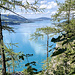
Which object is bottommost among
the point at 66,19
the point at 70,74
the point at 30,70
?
the point at 30,70

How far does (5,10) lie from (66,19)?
370cm

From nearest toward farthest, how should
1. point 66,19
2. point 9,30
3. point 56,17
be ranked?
point 9,30
point 66,19
point 56,17

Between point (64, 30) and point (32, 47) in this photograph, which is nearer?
point (64, 30)

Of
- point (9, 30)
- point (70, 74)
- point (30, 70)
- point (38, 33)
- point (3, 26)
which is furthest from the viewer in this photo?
point (38, 33)

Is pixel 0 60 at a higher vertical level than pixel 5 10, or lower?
lower

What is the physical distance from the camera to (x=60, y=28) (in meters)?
5.80

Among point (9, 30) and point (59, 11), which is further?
point (59, 11)

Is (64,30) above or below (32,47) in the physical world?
above

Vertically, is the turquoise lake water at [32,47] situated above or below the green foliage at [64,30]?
below

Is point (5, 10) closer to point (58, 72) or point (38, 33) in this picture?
point (58, 72)

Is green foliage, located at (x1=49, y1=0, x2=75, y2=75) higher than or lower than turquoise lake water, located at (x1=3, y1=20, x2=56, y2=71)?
higher

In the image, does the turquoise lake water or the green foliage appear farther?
the turquoise lake water

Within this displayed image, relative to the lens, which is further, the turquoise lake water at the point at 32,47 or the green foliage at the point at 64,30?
the turquoise lake water at the point at 32,47

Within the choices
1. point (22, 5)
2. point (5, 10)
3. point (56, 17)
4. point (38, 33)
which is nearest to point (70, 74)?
point (22, 5)
